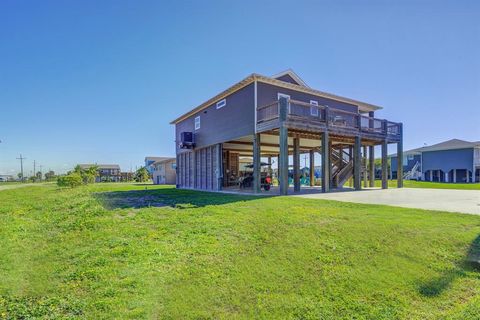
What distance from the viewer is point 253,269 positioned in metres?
4.04

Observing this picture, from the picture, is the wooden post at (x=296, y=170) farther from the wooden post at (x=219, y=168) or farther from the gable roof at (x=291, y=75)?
the wooden post at (x=219, y=168)

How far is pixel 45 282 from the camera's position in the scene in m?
3.77

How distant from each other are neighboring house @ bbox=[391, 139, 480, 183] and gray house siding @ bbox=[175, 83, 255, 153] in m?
32.7

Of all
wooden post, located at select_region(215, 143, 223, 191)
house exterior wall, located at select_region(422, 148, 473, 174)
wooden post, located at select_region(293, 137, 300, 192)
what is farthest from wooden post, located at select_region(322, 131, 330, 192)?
house exterior wall, located at select_region(422, 148, 473, 174)

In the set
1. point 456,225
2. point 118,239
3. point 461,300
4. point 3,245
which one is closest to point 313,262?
point 461,300

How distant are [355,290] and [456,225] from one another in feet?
11.8

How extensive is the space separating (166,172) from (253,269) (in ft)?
114

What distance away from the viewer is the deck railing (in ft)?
41.2

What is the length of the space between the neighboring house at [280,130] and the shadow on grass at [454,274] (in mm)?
7699

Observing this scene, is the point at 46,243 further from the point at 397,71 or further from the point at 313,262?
the point at 397,71

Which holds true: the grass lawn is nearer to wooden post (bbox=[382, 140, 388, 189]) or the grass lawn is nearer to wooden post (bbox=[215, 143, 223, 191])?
wooden post (bbox=[215, 143, 223, 191])

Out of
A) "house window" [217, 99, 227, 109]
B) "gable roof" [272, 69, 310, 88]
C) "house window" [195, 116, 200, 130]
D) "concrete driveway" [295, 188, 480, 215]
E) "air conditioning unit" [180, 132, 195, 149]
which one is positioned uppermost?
"gable roof" [272, 69, 310, 88]

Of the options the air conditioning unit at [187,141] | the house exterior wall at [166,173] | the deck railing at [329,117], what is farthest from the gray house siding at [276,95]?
the house exterior wall at [166,173]

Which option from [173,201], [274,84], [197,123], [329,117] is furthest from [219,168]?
[329,117]
